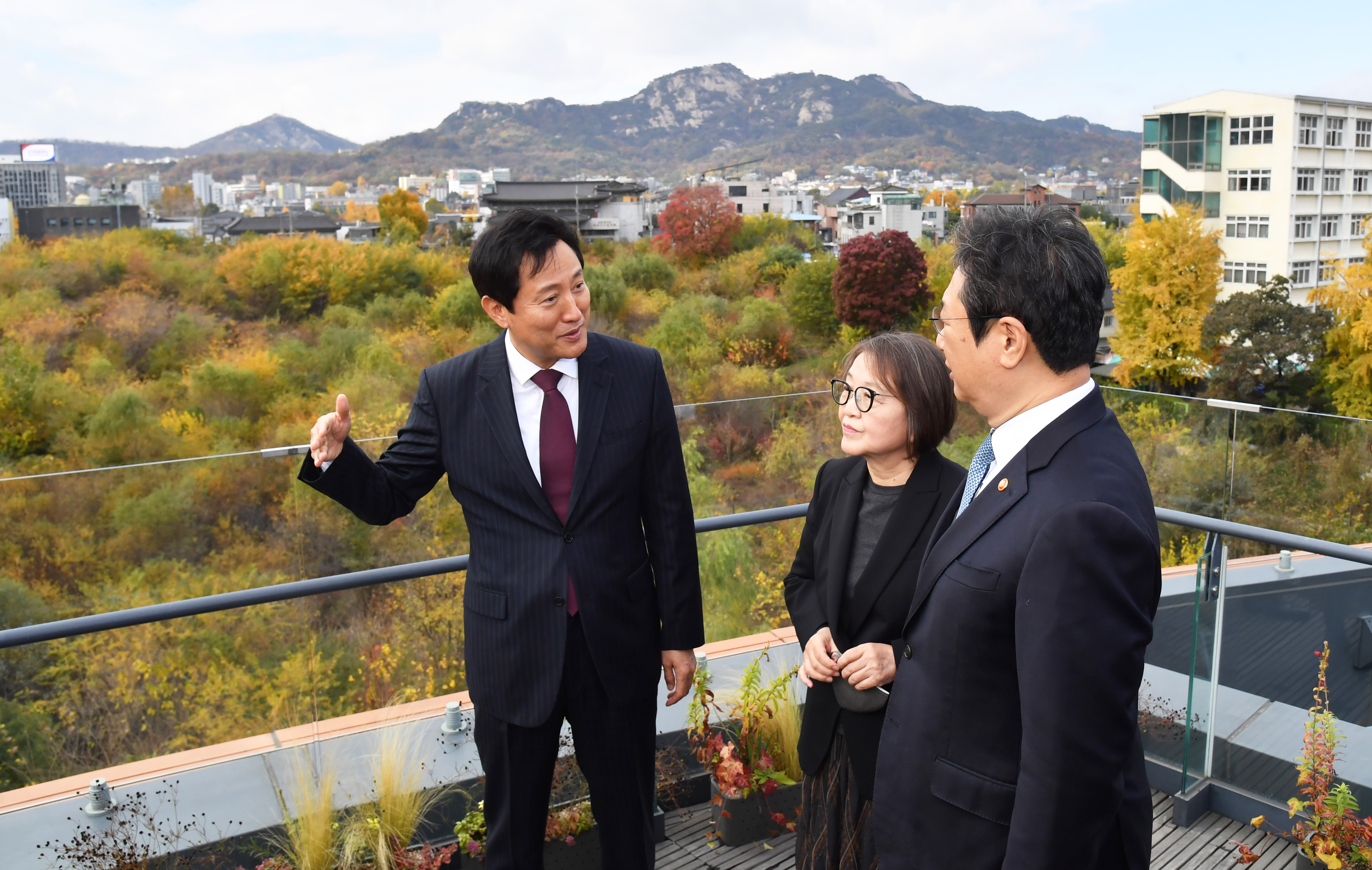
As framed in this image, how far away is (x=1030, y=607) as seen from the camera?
1.15 metres

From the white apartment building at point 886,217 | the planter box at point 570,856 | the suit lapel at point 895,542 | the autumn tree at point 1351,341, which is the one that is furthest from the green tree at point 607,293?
the suit lapel at point 895,542

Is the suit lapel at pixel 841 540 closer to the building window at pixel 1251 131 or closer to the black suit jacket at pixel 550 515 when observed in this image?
the black suit jacket at pixel 550 515

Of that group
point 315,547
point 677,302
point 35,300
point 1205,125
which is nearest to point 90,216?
point 35,300

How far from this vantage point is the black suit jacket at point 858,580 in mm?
1802

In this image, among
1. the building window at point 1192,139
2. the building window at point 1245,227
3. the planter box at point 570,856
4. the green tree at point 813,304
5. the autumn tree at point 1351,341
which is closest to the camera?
the planter box at point 570,856

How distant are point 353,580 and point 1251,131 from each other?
47028mm

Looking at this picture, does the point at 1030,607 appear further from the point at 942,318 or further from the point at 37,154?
the point at 37,154

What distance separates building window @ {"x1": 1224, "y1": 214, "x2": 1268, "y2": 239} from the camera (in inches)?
1581

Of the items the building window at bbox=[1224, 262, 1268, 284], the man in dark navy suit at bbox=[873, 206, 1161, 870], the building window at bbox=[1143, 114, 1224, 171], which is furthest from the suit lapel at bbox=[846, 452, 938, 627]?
the building window at bbox=[1143, 114, 1224, 171]

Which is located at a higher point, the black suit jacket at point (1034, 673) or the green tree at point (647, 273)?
the green tree at point (647, 273)

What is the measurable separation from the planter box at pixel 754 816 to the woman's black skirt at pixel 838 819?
0.61 m

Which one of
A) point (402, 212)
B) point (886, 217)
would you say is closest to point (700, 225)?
point (886, 217)

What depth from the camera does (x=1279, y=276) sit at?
94.2 ft

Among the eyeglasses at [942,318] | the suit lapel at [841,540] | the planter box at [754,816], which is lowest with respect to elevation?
the planter box at [754,816]
